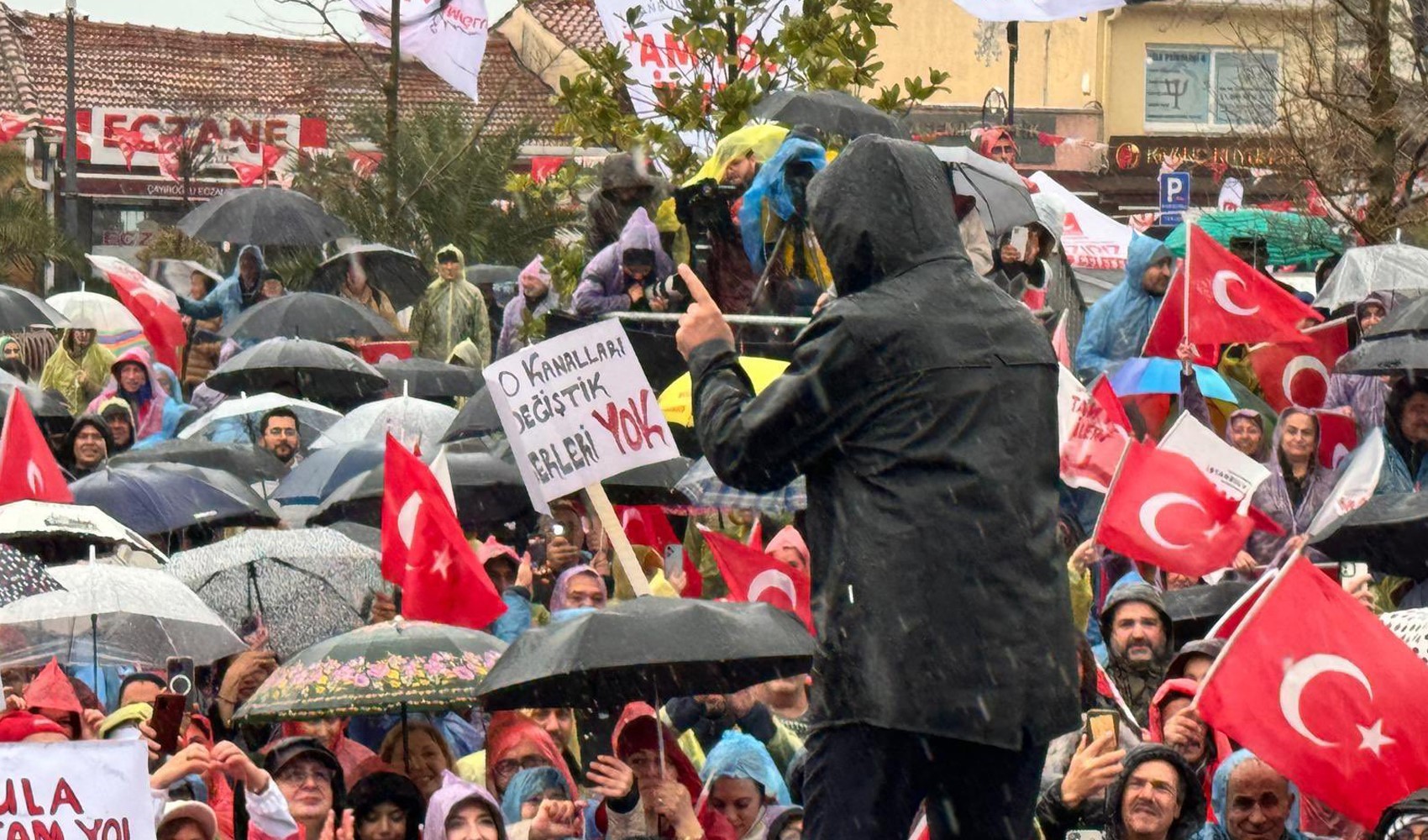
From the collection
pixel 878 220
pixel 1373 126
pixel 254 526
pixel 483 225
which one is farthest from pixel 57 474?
pixel 483 225

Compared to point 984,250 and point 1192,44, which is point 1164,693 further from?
point 1192,44

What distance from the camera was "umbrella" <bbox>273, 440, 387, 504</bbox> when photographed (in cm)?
1280

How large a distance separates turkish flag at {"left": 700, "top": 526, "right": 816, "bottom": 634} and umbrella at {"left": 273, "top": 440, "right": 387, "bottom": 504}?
3341 mm

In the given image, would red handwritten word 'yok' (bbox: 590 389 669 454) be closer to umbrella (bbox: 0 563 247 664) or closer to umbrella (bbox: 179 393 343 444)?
umbrella (bbox: 0 563 247 664)

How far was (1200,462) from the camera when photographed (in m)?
10.4

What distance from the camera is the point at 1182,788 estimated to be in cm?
770

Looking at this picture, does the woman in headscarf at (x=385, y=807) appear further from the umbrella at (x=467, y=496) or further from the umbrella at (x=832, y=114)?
the umbrella at (x=832, y=114)

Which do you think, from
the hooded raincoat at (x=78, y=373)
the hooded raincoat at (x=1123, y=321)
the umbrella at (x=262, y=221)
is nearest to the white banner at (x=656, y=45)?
the hooded raincoat at (x=1123, y=321)

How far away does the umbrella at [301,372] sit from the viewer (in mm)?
15383

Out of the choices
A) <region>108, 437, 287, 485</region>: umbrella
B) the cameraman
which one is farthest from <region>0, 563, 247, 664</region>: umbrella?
<region>108, 437, 287, 485</region>: umbrella

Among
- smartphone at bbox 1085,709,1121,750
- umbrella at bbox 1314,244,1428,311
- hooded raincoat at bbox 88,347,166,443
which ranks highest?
umbrella at bbox 1314,244,1428,311

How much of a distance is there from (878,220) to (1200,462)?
19.2 ft

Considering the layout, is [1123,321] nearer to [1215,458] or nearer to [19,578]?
[1215,458]

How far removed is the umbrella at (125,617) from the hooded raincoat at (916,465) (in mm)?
4666
